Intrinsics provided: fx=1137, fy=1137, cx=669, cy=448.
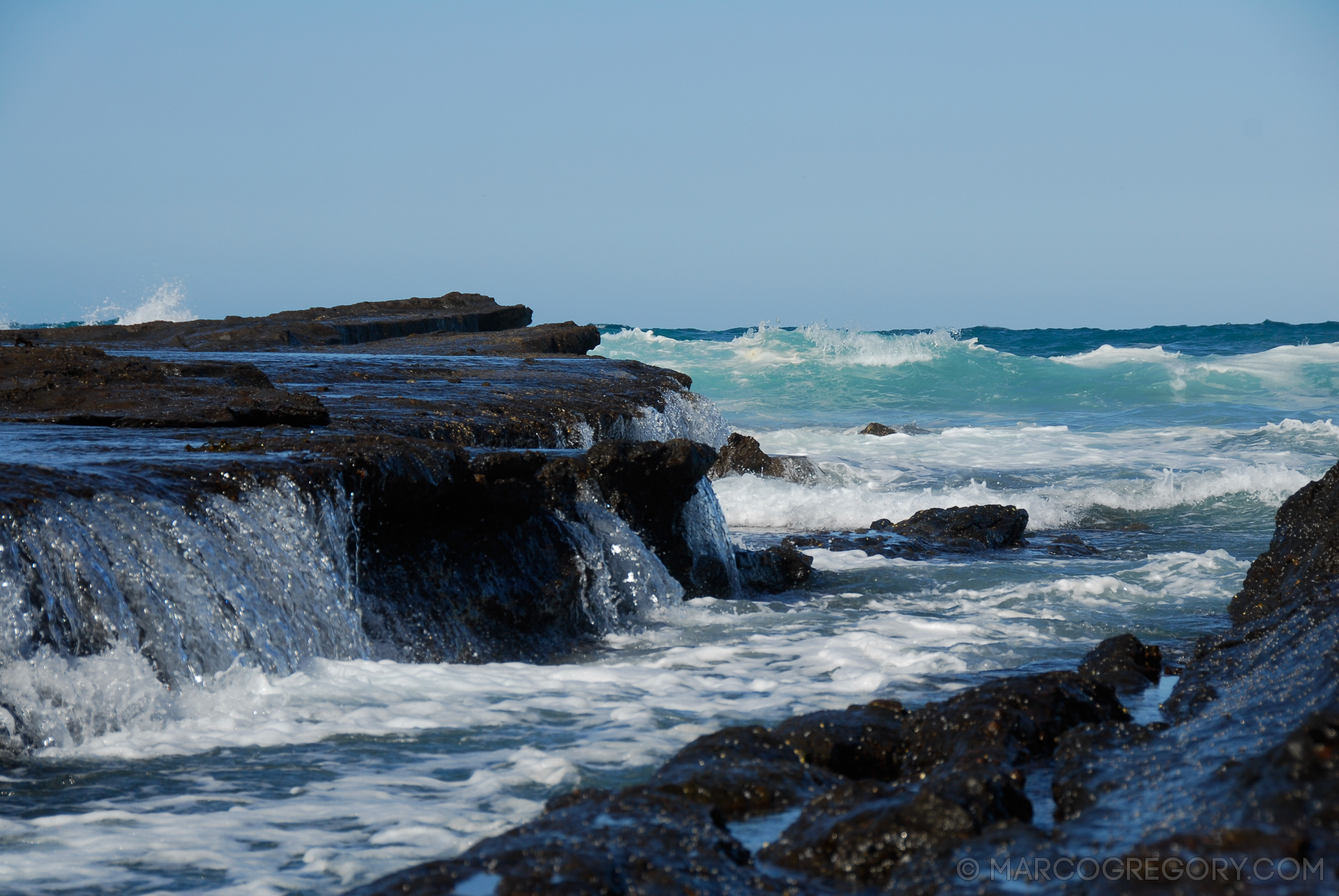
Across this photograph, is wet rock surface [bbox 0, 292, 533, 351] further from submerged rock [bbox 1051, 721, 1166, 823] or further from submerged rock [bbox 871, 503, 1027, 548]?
submerged rock [bbox 1051, 721, 1166, 823]

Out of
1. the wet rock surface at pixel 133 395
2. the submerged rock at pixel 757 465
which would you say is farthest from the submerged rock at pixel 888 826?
the submerged rock at pixel 757 465

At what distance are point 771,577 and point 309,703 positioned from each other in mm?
3725

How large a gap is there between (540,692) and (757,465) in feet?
28.6

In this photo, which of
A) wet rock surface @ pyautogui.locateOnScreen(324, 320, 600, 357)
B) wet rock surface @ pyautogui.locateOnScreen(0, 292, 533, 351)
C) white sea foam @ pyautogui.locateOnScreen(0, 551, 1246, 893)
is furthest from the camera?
wet rock surface @ pyautogui.locateOnScreen(0, 292, 533, 351)

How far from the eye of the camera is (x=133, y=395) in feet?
22.4

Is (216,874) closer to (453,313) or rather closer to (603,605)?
(603,605)

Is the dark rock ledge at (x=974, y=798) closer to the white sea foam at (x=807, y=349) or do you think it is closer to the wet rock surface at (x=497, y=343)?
the wet rock surface at (x=497, y=343)

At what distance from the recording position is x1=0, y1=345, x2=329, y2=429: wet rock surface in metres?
6.24

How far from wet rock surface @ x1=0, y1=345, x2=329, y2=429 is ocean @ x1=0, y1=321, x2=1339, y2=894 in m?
0.55

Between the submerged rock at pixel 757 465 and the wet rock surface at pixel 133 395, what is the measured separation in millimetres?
6221

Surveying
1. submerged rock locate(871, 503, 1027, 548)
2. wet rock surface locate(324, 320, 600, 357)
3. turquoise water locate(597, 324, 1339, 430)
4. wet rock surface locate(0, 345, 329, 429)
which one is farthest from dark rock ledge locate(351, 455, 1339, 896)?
turquoise water locate(597, 324, 1339, 430)

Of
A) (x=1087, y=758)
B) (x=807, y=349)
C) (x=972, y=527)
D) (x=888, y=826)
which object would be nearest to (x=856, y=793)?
(x=888, y=826)

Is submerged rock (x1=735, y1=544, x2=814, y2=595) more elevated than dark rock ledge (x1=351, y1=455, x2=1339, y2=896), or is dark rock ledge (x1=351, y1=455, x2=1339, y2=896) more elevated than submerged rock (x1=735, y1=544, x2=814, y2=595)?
dark rock ledge (x1=351, y1=455, x2=1339, y2=896)

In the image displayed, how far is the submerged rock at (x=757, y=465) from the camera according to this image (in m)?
13.1
